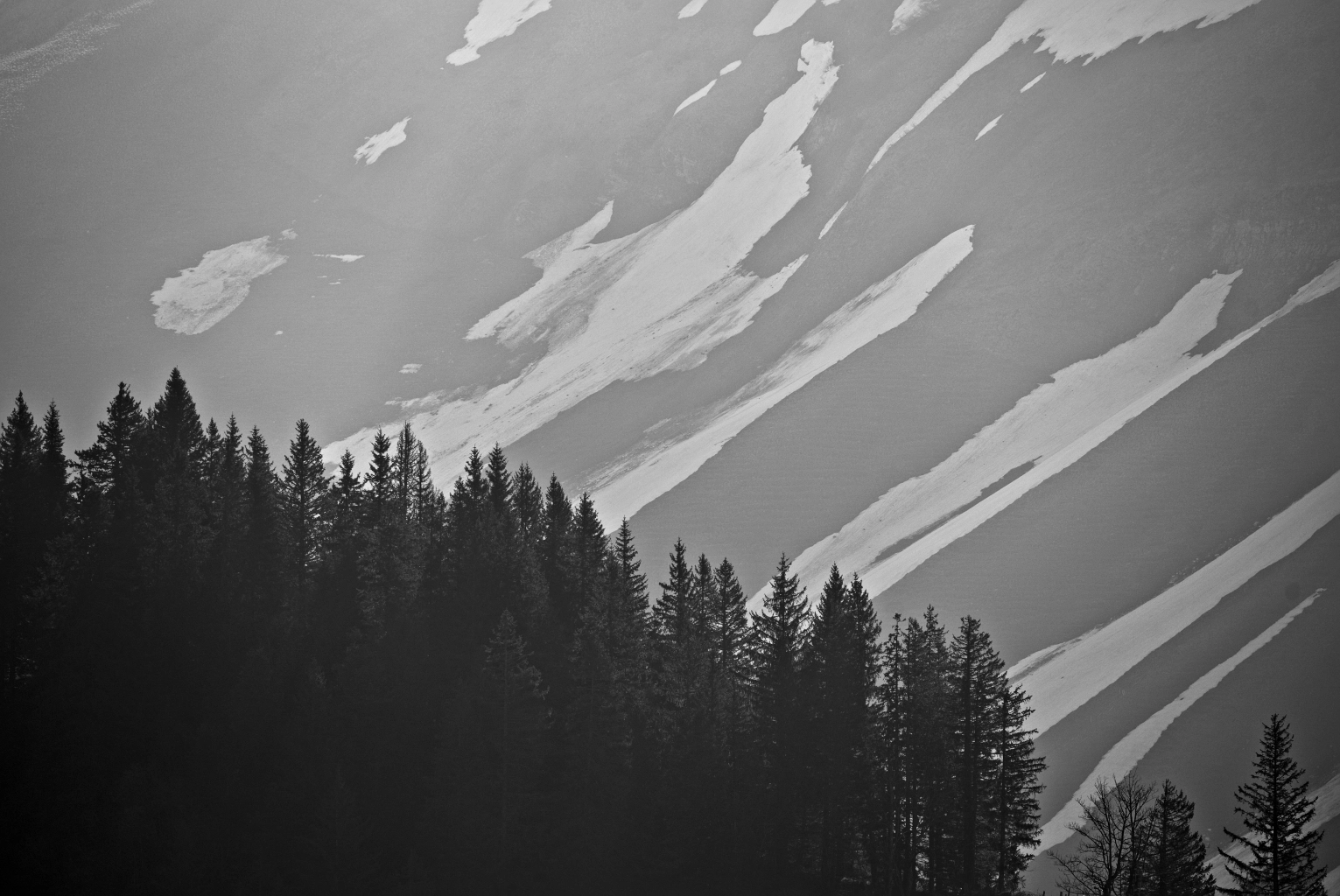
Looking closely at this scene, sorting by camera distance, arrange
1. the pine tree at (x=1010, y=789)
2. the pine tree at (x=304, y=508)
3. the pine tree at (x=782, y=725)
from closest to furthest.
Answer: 1. the pine tree at (x=1010, y=789)
2. the pine tree at (x=782, y=725)
3. the pine tree at (x=304, y=508)

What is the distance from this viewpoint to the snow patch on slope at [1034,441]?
124m

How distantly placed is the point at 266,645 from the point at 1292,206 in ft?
465

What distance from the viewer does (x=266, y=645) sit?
52.5m

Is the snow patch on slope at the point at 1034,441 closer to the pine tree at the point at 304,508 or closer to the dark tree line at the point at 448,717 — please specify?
the pine tree at the point at 304,508

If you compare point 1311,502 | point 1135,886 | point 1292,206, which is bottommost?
point 1135,886

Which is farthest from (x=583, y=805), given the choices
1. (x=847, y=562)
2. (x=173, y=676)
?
(x=847, y=562)

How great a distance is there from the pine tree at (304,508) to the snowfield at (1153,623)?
47020 millimetres

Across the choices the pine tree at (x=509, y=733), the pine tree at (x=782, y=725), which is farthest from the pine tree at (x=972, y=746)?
the pine tree at (x=509, y=733)

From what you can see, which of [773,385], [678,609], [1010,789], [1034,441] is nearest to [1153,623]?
[1034,441]

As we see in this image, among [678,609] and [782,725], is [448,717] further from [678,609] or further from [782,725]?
[782,725]

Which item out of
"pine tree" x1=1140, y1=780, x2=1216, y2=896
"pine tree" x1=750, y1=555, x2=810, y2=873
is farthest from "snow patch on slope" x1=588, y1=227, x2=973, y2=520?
"pine tree" x1=1140, y1=780, x2=1216, y2=896

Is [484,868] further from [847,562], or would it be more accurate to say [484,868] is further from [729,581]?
[847,562]

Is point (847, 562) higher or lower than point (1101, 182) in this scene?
lower

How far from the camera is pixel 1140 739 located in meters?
86.9
